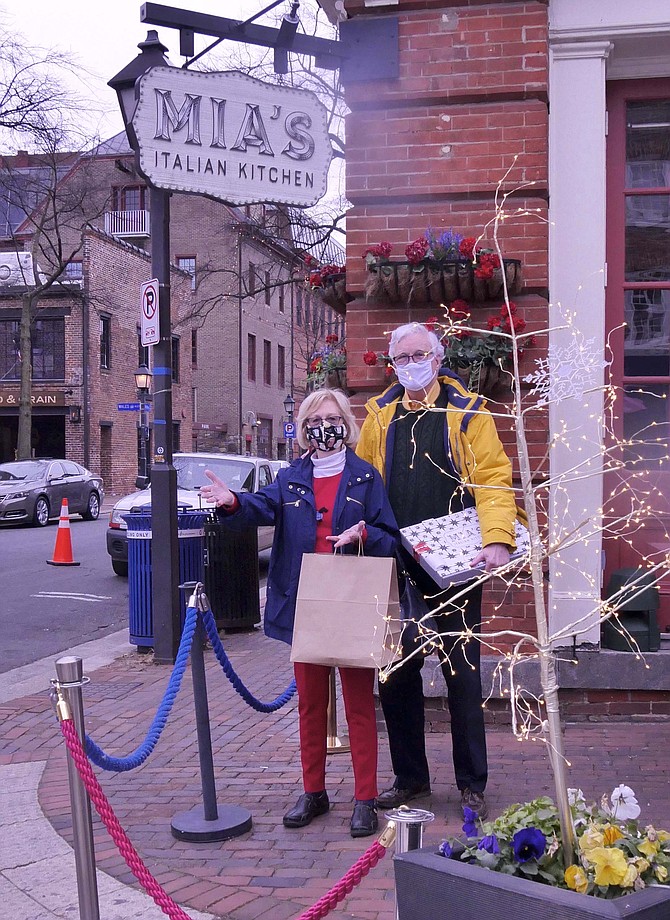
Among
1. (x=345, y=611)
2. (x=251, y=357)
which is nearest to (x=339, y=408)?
(x=345, y=611)

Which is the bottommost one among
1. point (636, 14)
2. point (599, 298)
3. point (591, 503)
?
point (591, 503)

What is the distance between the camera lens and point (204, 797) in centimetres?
422

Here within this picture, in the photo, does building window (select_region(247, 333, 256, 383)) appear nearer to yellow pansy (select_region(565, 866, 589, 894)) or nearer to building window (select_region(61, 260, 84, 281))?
building window (select_region(61, 260, 84, 281))

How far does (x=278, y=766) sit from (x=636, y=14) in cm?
442

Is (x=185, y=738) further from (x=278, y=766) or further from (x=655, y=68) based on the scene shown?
(x=655, y=68)

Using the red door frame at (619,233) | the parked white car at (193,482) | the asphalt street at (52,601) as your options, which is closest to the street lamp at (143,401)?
the asphalt street at (52,601)

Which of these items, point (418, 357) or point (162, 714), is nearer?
point (162, 714)

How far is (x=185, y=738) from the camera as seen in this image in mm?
5641

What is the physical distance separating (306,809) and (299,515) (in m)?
1.24

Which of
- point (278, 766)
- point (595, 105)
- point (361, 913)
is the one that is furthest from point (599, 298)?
point (361, 913)

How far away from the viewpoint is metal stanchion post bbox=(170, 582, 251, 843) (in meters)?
4.06

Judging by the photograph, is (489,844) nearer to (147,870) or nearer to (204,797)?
(147,870)

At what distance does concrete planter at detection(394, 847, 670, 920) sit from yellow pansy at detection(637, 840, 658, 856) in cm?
12

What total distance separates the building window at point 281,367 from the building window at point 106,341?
53.7ft
